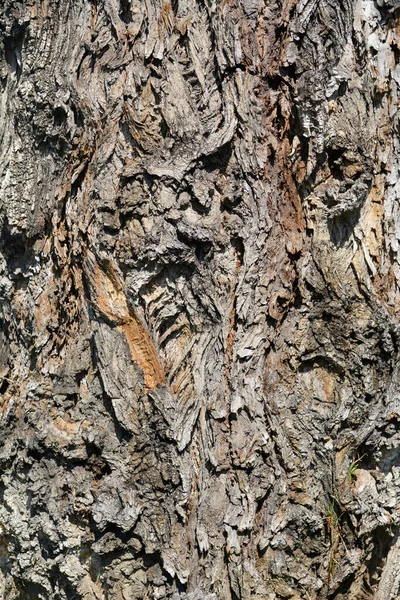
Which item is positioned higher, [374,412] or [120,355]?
[374,412]

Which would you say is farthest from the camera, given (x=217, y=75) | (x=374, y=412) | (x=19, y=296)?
(x=19, y=296)

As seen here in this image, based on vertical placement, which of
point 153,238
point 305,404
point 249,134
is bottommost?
point 305,404

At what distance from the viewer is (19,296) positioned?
8.05ft

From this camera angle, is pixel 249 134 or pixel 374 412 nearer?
pixel 249 134

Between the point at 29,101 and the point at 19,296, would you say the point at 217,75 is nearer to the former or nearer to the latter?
the point at 29,101

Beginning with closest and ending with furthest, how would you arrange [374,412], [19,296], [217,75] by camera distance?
[217,75]
[374,412]
[19,296]

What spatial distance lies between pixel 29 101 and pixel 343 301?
1.27 metres

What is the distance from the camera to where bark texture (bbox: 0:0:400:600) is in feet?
6.91

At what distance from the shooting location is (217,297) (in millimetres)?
2162

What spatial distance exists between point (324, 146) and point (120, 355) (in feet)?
3.04

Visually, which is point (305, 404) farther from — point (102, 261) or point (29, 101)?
point (29, 101)

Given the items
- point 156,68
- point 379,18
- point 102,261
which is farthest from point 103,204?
point 379,18

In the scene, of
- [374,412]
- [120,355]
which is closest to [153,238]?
[120,355]

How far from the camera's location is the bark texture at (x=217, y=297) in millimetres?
2105
